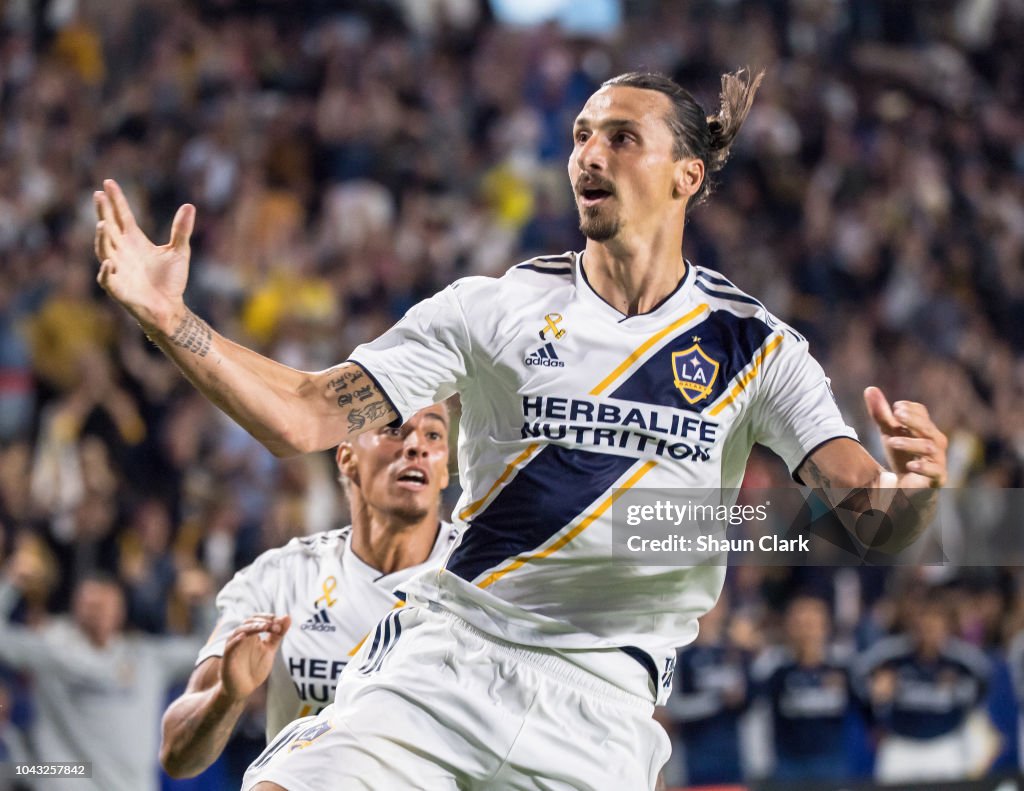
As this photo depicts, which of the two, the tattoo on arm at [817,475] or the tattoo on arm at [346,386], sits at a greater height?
the tattoo on arm at [346,386]

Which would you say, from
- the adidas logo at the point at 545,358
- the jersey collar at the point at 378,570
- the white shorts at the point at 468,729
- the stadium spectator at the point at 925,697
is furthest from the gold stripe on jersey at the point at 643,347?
the stadium spectator at the point at 925,697

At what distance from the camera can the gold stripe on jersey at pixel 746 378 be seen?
401 cm

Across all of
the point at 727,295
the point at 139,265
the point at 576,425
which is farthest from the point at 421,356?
the point at 727,295

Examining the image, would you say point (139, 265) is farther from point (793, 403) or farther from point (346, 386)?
point (793, 403)

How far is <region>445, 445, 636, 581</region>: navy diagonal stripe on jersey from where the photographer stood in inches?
153

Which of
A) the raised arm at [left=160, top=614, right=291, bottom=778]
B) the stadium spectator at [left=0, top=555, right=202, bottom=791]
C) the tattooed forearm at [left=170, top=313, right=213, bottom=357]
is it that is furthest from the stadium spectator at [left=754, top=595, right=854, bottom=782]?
the tattooed forearm at [left=170, top=313, right=213, bottom=357]

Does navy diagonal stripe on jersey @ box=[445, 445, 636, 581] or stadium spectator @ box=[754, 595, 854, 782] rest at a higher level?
navy diagonal stripe on jersey @ box=[445, 445, 636, 581]

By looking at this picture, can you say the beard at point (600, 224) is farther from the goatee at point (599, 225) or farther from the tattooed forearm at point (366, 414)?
the tattooed forearm at point (366, 414)

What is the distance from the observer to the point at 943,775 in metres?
9.12

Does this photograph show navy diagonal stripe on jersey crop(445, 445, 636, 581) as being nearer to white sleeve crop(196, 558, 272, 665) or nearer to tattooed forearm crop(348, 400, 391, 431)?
tattooed forearm crop(348, 400, 391, 431)

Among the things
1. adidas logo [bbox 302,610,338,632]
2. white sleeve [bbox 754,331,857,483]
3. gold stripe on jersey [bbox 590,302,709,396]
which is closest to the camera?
gold stripe on jersey [bbox 590,302,709,396]

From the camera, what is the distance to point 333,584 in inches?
212

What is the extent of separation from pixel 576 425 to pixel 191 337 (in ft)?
3.61

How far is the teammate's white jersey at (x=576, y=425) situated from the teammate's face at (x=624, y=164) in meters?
0.25
